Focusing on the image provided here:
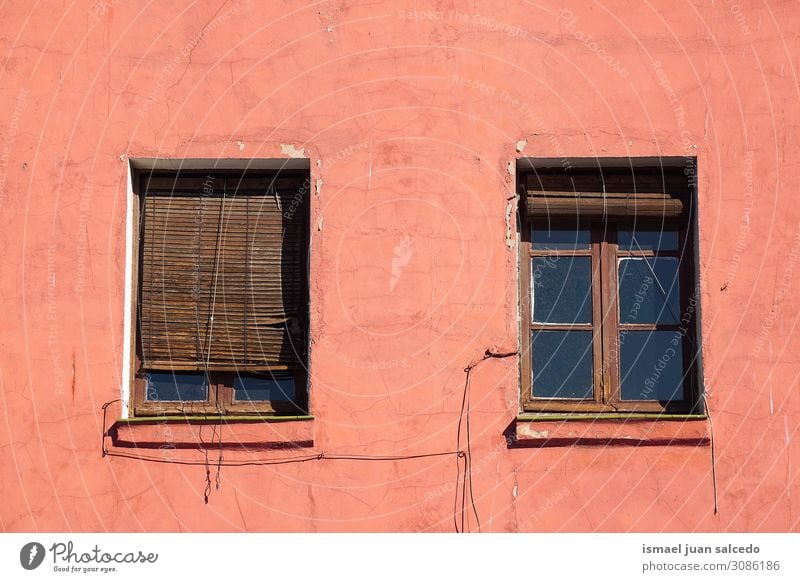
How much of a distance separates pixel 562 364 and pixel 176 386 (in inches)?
89.2

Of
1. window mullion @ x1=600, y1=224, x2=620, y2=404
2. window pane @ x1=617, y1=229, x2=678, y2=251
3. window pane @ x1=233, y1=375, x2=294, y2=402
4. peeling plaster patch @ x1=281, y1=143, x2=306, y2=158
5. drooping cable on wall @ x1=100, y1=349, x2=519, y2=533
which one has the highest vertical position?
peeling plaster patch @ x1=281, y1=143, x2=306, y2=158

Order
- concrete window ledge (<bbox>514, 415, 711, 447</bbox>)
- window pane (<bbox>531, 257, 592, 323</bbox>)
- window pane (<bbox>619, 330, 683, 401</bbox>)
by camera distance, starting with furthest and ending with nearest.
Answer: window pane (<bbox>531, 257, 592, 323</bbox>), window pane (<bbox>619, 330, 683, 401</bbox>), concrete window ledge (<bbox>514, 415, 711, 447</bbox>)

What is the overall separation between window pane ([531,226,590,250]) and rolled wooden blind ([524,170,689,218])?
0.38 feet

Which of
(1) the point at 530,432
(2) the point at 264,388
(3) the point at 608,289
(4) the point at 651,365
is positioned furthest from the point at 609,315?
(2) the point at 264,388

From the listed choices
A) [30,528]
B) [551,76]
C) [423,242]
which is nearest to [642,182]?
[551,76]

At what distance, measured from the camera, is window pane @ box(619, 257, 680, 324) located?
714 centimetres

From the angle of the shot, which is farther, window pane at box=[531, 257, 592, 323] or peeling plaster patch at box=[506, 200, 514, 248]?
window pane at box=[531, 257, 592, 323]

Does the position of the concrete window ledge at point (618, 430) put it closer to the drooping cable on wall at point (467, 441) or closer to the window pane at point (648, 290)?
the drooping cable on wall at point (467, 441)

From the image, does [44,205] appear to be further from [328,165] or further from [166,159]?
[328,165]

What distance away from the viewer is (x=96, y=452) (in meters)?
6.86

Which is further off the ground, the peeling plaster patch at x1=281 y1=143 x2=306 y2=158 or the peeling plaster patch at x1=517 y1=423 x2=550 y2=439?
the peeling plaster patch at x1=281 y1=143 x2=306 y2=158

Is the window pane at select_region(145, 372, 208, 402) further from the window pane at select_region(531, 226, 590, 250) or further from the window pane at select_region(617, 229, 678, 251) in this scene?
the window pane at select_region(617, 229, 678, 251)

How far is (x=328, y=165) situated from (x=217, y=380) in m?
1.41

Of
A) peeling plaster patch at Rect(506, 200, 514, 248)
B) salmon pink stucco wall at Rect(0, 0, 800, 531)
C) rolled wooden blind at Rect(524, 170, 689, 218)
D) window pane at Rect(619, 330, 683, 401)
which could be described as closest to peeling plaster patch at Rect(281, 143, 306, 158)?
salmon pink stucco wall at Rect(0, 0, 800, 531)
